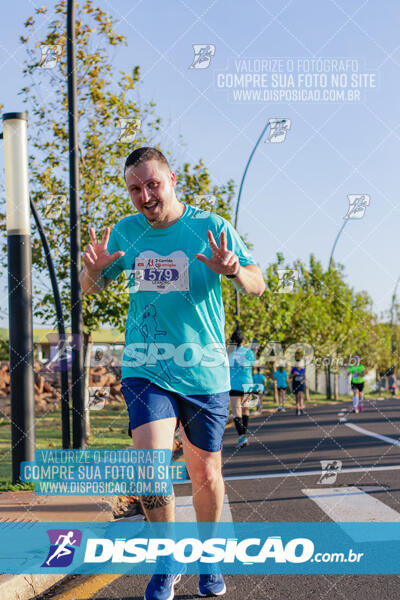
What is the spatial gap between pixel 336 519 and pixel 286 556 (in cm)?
105

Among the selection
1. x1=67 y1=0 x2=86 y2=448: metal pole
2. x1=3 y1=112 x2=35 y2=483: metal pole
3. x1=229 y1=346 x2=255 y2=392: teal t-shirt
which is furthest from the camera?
x1=229 y1=346 x2=255 y2=392: teal t-shirt

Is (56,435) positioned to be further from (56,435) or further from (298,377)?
(298,377)

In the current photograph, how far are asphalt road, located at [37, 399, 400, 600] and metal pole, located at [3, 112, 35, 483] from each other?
150 centimetres

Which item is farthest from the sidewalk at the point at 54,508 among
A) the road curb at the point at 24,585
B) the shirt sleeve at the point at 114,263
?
the shirt sleeve at the point at 114,263

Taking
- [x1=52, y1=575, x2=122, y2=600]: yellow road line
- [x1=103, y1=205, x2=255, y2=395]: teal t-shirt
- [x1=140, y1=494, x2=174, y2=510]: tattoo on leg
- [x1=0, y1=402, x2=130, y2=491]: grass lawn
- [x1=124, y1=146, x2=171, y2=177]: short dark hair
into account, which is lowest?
[x1=0, y1=402, x2=130, y2=491]: grass lawn

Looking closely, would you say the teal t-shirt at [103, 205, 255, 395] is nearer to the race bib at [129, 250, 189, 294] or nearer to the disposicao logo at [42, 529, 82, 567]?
the race bib at [129, 250, 189, 294]

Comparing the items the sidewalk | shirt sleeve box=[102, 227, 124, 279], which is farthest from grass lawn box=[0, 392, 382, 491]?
shirt sleeve box=[102, 227, 124, 279]

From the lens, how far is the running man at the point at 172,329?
11.5 ft

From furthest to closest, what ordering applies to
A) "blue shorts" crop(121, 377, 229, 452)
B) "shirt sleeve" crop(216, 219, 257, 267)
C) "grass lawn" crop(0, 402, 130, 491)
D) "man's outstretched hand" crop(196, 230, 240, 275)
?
"grass lawn" crop(0, 402, 130, 491)
"shirt sleeve" crop(216, 219, 257, 267)
"blue shorts" crop(121, 377, 229, 452)
"man's outstretched hand" crop(196, 230, 240, 275)

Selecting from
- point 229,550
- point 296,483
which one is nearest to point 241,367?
point 296,483

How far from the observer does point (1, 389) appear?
24266 mm

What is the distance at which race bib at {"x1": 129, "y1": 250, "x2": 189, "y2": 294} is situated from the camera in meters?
3.53

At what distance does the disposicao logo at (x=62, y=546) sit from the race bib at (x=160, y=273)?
5.55 ft

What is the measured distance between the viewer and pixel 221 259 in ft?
11.0
